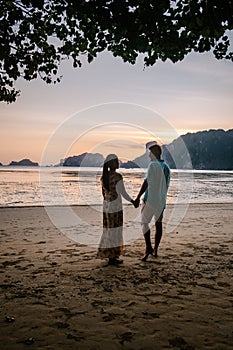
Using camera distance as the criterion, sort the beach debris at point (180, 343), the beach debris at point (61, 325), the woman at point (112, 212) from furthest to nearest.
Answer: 1. the woman at point (112, 212)
2. the beach debris at point (61, 325)
3. the beach debris at point (180, 343)

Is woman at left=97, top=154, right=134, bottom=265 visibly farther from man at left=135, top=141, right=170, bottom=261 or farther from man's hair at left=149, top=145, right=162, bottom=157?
man's hair at left=149, top=145, right=162, bottom=157

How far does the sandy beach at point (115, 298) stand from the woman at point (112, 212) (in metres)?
0.32

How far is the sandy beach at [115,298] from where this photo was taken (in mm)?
3375

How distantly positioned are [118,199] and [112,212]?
291mm

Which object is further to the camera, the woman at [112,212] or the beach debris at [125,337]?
the woman at [112,212]

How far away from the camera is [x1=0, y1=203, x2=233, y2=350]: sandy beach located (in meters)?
3.38

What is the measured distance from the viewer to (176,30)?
14.7 ft

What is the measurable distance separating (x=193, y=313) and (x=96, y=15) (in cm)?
415

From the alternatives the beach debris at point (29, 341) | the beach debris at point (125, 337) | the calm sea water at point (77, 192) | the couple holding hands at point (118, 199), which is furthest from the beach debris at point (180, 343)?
the calm sea water at point (77, 192)

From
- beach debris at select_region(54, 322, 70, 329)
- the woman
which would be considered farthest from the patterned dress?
beach debris at select_region(54, 322, 70, 329)

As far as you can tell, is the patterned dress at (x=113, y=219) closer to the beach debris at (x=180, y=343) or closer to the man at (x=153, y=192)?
the man at (x=153, y=192)

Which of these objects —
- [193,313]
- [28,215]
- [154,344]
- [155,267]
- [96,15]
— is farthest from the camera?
[28,215]

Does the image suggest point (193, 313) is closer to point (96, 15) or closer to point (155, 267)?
point (155, 267)

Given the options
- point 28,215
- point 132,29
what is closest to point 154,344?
point 132,29
